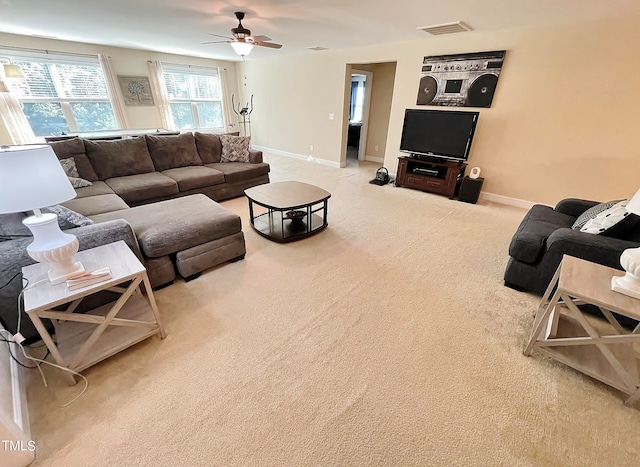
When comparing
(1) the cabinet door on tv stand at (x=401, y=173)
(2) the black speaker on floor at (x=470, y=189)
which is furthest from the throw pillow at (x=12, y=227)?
(2) the black speaker on floor at (x=470, y=189)

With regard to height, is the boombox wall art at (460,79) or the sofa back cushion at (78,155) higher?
the boombox wall art at (460,79)

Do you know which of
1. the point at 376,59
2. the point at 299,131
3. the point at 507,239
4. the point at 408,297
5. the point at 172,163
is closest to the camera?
the point at 408,297

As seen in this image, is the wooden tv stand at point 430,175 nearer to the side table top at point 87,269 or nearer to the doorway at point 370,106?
the doorway at point 370,106

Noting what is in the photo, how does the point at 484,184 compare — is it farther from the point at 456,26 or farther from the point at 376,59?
the point at 376,59

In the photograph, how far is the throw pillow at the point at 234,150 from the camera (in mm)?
4117

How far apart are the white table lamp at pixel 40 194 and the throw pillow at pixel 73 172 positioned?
2.18 m

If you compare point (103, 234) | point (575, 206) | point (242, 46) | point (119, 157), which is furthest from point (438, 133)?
point (119, 157)

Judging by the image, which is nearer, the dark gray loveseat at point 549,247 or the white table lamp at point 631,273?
the white table lamp at point 631,273

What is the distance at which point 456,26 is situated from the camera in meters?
3.25

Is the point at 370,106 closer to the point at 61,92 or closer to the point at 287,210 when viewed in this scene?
the point at 287,210

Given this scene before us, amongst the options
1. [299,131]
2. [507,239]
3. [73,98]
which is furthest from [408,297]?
[73,98]

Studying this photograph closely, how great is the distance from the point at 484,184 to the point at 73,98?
7.62 m

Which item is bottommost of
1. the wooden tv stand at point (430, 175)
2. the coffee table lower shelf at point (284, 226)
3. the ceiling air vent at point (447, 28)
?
the coffee table lower shelf at point (284, 226)

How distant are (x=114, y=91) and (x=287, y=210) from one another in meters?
5.56
